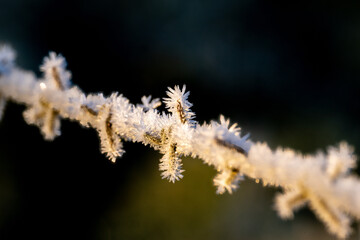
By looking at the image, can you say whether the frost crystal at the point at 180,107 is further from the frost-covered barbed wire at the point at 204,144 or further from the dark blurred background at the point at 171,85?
the dark blurred background at the point at 171,85

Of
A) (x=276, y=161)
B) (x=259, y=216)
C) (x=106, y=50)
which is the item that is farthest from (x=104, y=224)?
(x=276, y=161)

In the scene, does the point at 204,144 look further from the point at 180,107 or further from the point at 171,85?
the point at 171,85

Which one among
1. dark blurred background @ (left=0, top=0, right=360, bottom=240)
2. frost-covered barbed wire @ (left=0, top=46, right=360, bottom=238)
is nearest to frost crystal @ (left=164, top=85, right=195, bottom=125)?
frost-covered barbed wire @ (left=0, top=46, right=360, bottom=238)

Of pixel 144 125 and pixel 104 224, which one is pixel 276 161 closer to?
pixel 144 125

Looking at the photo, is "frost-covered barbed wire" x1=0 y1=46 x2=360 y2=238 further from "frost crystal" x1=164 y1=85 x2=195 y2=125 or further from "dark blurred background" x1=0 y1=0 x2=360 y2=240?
"dark blurred background" x1=0 y1=0 x2=360 y2=240

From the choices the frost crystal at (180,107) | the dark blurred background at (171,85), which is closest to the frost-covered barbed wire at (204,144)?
the frost crystal at (180,107)

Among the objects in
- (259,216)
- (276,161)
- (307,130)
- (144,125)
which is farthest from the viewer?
(307,130)
